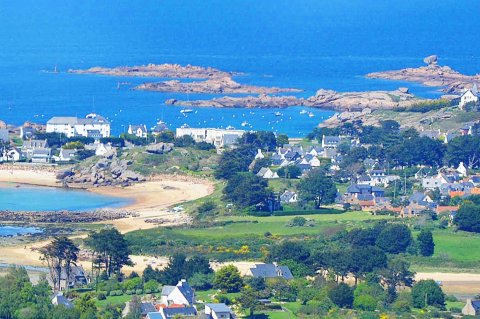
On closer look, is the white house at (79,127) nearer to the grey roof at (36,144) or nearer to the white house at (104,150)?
the grey roof at (36,144)

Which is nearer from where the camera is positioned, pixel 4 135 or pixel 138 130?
pixel 4 135

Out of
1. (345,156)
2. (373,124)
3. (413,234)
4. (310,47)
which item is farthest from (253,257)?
(310,47)

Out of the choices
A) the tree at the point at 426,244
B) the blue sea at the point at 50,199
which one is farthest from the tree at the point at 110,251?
the blue sea at the point at 50,199

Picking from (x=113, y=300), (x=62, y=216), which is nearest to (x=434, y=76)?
(x=62, y=216)

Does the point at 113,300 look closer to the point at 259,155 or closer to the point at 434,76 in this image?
the point at 259,155

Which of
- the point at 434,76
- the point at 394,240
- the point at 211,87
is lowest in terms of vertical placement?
the point at 394,240

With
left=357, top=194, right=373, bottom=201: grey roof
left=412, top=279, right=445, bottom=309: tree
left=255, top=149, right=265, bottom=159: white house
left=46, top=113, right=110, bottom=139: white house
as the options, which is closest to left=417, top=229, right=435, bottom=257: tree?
left=412, top=279, right=445, bottom=309: tree

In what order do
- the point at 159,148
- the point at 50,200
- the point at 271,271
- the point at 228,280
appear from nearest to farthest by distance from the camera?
the point at 228,280 → the point at 271,271 → the point at 50,200 → the point at 159,148
